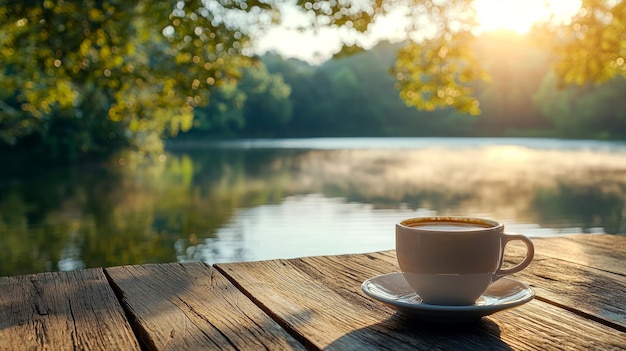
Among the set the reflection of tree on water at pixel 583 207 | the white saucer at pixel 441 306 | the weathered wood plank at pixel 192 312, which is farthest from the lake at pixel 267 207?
the white saucer at pixel 441 306

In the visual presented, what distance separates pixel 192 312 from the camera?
49.4 inches

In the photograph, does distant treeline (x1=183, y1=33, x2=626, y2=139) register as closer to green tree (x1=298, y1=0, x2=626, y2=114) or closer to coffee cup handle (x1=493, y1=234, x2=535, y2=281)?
green tree (x1=298, y1=0, x2=626, y2=114)

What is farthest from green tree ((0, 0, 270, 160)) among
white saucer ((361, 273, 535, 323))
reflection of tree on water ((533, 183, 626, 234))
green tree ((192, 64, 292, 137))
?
green tree ((192, 64, 292, 137))

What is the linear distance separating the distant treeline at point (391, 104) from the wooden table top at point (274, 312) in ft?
166

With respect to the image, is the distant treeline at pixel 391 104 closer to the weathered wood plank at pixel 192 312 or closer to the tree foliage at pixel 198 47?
the tree foliage at pixel 198 47

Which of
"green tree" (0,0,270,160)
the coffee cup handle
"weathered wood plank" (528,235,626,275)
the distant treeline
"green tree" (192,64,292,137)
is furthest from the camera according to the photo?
"green tree" (192,64,292,137)

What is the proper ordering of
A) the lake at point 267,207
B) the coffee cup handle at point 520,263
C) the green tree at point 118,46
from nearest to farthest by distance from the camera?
the coffee cup handle at point 520,263
the green tree at point 118,46
the lake at point 267,207

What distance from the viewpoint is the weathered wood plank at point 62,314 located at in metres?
1.10

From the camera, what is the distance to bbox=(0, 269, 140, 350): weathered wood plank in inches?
43.4

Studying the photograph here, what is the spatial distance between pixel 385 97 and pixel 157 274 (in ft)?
244

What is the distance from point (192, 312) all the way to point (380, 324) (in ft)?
1.15

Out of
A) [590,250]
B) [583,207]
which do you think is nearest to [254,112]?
[583,207]

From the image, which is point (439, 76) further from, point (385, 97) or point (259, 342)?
point (385, 97)

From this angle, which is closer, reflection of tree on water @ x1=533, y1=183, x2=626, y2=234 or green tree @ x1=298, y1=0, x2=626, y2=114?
green tree @ x1=298, y1=0, x2=626, y2=114
